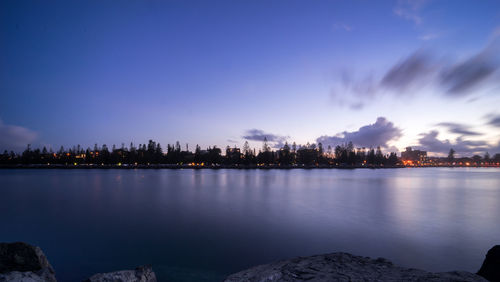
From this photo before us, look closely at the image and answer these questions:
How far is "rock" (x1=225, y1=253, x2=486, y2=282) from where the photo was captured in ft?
15.8

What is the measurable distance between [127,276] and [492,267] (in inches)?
335

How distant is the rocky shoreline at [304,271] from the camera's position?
4.89 m

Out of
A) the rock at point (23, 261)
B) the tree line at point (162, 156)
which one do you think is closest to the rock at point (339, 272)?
the rock at point (23, 261)

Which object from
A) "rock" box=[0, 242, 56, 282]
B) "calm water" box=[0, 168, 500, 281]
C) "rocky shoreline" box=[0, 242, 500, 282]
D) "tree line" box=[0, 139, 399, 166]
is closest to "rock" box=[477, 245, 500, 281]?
"rocky shoreline" box=[0, 242, 500, 282]

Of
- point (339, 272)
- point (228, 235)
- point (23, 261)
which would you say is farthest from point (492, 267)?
point (23, 261)

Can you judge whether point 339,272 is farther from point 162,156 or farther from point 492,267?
point 162,156

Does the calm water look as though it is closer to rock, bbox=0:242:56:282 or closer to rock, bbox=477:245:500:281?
rock, bbox=0:242:56:282

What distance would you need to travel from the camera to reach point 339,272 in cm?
504

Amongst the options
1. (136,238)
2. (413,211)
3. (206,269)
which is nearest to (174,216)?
(136,238)

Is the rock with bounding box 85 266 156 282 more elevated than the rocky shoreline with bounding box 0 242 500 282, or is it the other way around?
the rocky shoreline with bounding box 0 242 500 282

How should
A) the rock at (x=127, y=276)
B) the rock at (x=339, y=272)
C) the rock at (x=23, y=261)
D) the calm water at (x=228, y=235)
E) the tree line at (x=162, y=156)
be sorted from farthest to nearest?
the tree line at (x=162, y=156), the calm water at (x=228, y=235), the rock at (x=23, y=261), the rock at (x=127, y=276), the rock at (x=339, y=272)

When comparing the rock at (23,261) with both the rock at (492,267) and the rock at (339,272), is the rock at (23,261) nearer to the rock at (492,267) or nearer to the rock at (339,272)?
the rock at (339,272)

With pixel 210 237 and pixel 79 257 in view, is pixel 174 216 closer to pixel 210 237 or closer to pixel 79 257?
pixel 210 237

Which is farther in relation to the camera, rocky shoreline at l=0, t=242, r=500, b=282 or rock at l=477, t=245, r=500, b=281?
rock at l=477, t=245, r=500, b=281
